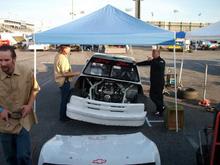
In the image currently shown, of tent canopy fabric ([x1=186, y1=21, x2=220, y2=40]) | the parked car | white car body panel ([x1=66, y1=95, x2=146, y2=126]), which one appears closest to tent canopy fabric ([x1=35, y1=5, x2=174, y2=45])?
the parked car

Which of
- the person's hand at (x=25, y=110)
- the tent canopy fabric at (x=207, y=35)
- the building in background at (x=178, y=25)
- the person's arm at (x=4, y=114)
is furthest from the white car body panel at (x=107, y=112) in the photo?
the building in background at (x=178, y=25)

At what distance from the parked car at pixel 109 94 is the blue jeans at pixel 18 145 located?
3.45 meters

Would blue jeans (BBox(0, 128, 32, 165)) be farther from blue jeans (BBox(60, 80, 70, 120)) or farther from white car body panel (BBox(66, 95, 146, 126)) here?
blue jeans (BBox(60, 80, 70, 120))

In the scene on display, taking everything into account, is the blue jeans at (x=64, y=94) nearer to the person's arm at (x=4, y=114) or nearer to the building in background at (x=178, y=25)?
the person's arm at (x=4, y=114)

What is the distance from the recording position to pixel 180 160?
238 inches

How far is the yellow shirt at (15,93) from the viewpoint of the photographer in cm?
412

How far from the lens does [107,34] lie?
834cm

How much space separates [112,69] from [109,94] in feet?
2.22

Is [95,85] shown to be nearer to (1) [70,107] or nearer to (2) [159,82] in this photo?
(1) [70,107]

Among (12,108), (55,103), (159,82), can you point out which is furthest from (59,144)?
(55,103)

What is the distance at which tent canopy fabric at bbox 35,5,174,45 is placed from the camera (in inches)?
323

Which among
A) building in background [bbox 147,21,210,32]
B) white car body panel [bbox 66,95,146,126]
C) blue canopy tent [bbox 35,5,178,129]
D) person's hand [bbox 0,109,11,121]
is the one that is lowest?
white car body panel [bbox 66,95,146,126]

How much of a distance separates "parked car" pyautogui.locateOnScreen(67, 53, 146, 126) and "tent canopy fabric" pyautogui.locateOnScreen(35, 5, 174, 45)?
0.73 m

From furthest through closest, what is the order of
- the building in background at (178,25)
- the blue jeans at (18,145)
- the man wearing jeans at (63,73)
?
the building in background at (178,25) → the man wearing jeans at (63,73) → the blue jeans at (18,145)
